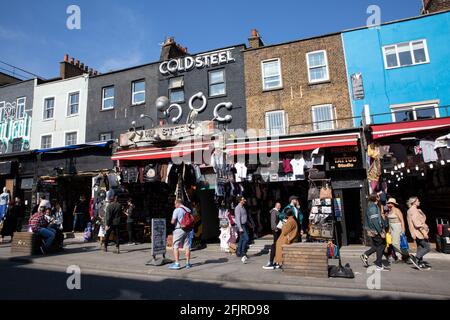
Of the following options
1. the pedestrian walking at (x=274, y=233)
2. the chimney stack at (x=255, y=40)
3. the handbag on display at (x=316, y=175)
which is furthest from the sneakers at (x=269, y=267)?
the chimney stack at (x=255, y=40)

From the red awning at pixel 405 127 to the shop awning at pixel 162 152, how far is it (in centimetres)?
694

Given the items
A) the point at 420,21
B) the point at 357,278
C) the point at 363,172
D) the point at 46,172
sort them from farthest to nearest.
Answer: the point at 46,172 → the point at 420,21 → the point at 363,172 → the point at 357,278

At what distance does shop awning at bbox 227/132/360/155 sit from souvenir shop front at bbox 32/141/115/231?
25.9ft

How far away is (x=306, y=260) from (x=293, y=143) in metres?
6.00

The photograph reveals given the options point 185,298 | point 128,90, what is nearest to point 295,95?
point 128,90

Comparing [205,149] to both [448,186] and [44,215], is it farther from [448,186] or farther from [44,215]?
[448,186]

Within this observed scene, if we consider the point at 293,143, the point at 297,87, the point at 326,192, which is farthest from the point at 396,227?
the point at 297,87

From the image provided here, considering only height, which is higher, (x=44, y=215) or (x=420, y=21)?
(x=420, y=21)

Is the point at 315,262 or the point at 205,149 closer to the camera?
the point at 315,262

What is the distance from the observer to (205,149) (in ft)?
45.8

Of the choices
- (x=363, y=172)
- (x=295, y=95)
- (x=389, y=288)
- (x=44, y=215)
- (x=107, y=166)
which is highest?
(x=295, y=95)

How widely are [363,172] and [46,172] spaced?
1755 centimetres

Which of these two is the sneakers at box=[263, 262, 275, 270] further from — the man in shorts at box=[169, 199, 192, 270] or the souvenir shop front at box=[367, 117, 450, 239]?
the souvenir shop front at box=[367, 117, 450, 239]

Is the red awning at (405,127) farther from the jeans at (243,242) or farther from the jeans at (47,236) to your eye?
the jeans at (47,236)
